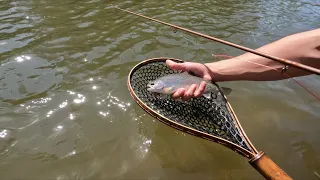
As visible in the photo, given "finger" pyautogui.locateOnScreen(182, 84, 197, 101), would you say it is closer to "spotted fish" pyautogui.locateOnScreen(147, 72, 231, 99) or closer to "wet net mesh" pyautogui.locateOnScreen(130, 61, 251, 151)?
"spotted fish" pyautogui.locateOnScreen(147, 72, 231, 99)

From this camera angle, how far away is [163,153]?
3.17 m

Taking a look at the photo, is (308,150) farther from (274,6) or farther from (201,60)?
(274,6)

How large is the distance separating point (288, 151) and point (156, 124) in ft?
5.16

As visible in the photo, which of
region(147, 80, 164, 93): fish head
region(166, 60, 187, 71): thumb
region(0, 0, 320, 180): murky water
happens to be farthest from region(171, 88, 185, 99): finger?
region(0, 0, 320, 180): murky water

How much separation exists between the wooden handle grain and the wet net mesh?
51cm

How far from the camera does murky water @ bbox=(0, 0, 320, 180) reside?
3016mm

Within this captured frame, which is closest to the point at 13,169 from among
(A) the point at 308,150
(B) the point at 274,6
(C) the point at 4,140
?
(C) the point at 4,140

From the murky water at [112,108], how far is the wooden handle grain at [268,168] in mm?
847

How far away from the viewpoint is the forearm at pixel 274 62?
2674 millimetres

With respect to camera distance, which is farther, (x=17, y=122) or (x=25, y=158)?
(x=17, y=122)

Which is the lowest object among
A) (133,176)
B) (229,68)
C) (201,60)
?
(133,176)

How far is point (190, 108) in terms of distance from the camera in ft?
10.7

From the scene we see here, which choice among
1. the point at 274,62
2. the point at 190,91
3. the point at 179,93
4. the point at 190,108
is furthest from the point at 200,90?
the point at 274,62

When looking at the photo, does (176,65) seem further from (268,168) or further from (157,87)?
(268,168)
